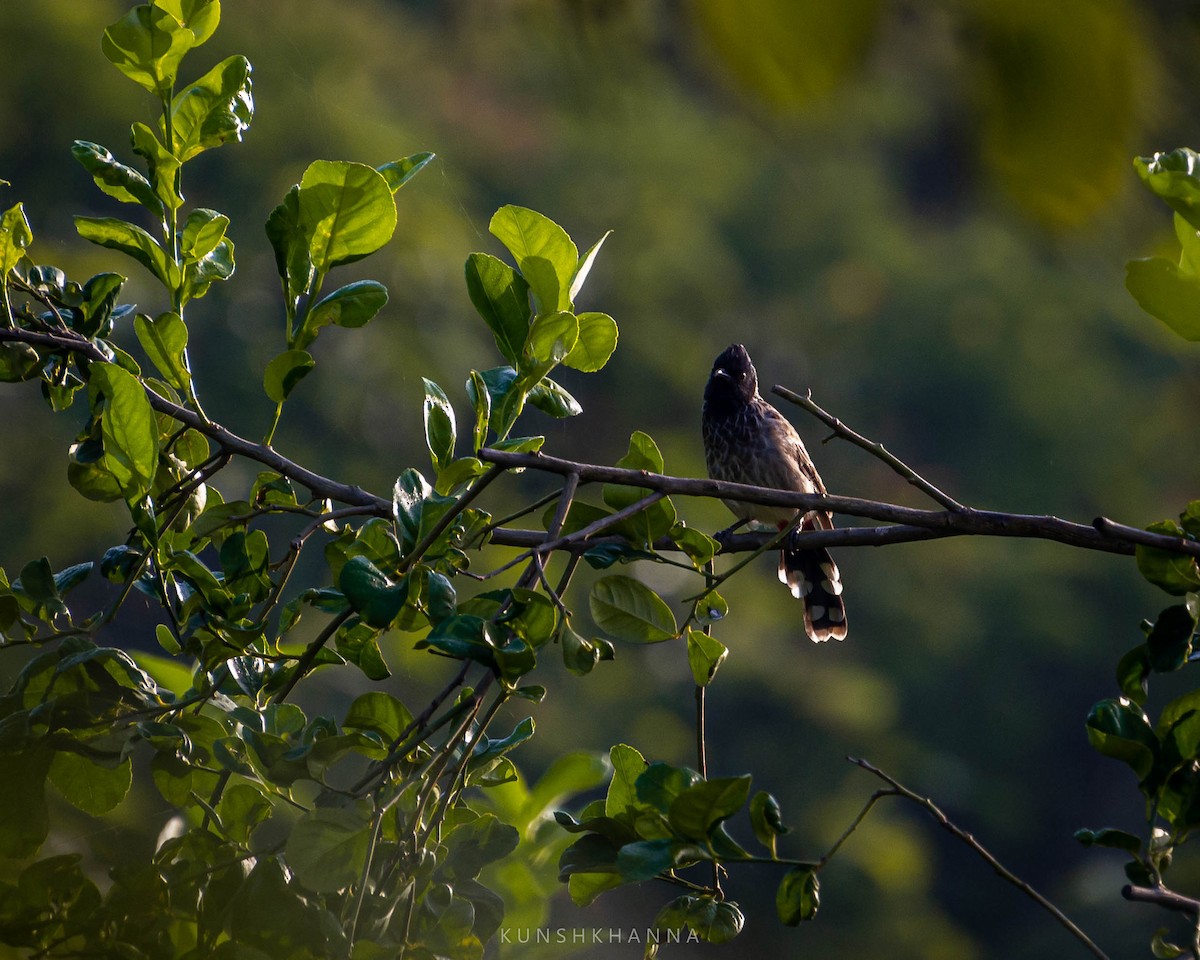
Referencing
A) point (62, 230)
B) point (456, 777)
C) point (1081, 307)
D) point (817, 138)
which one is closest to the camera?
point (817, 138)

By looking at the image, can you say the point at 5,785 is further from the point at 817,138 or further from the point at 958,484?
the point at 958,484

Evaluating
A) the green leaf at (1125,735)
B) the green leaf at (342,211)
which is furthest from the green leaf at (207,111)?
the green leaf at (1125,735)

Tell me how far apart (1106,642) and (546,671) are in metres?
4.30

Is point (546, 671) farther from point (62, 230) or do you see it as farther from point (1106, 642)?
point (1106, 642)

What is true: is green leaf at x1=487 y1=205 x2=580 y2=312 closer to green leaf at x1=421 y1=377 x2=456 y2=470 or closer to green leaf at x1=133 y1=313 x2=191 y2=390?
green leaf at x1=421 y1=377 x2=456 y2=470

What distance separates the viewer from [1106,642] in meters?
7.70

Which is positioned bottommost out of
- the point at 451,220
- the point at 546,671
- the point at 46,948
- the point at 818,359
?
the point at 546,671

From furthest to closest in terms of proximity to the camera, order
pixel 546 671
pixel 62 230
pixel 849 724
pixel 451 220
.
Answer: pixel 849 724, pixel 451 220, pixel 546 671, pixel 62 230

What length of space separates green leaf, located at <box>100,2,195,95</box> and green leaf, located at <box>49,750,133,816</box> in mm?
532

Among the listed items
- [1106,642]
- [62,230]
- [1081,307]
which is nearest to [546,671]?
[62,230]

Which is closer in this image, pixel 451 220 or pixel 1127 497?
pixel 451 220

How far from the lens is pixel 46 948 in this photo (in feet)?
2.64

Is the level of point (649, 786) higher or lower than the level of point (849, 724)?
higher

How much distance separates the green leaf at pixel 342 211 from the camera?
0.87 m
